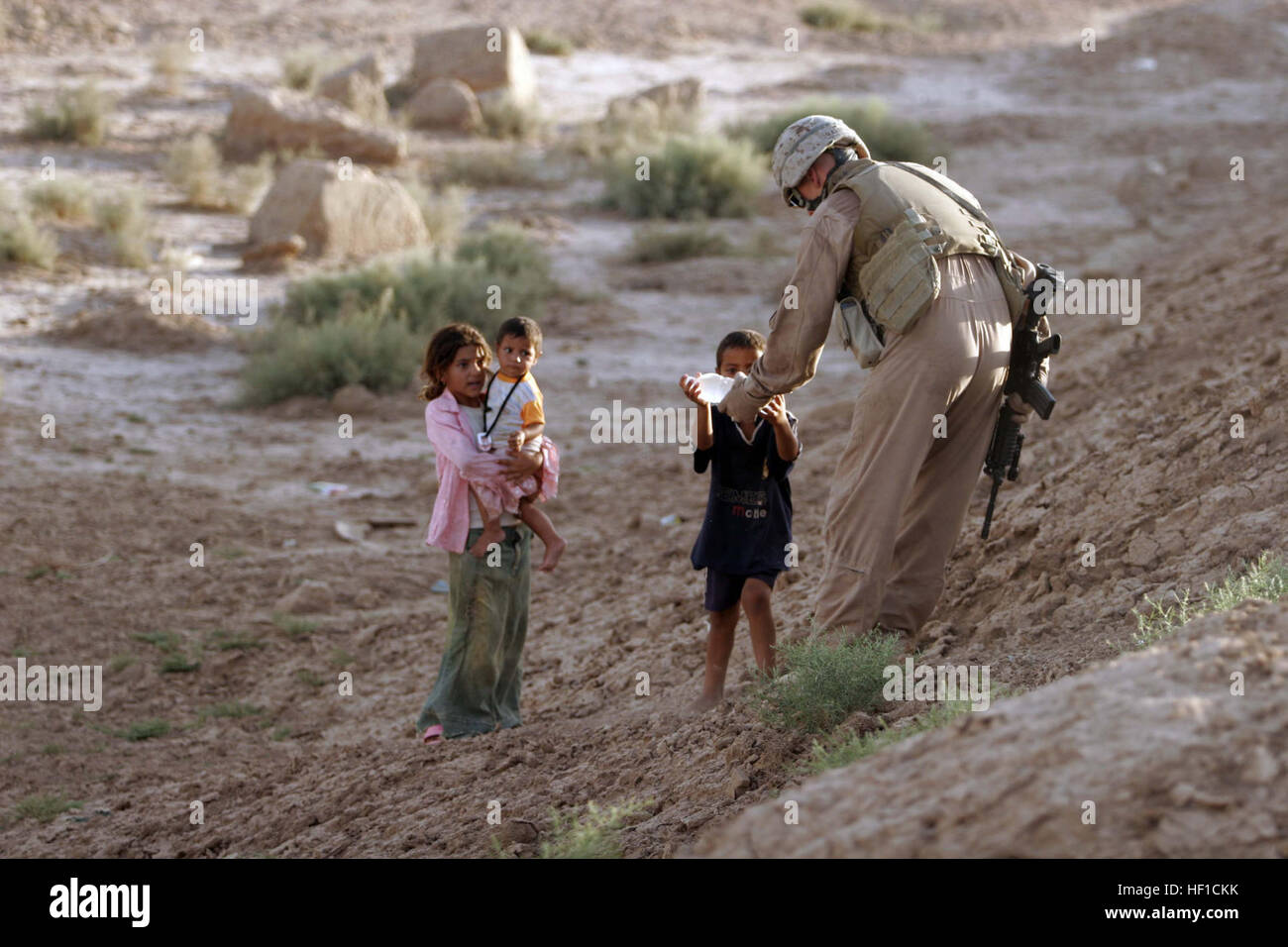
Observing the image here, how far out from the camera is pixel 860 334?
4.28 meters

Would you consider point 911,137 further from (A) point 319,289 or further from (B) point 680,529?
(B) point 680,529

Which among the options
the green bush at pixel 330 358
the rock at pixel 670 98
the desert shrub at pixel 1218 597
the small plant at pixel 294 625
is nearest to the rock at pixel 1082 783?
the desert shrub at pixel 1218 597

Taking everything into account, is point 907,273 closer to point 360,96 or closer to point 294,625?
point 294,625

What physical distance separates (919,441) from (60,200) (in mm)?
10788

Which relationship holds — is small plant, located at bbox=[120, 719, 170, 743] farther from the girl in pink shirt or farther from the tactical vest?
the tactical vest

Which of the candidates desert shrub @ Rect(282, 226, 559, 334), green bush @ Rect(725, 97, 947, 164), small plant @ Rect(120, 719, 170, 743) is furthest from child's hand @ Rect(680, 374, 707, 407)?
green bush @ Rect(725, 97, 947, 164)

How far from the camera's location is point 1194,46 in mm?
23203

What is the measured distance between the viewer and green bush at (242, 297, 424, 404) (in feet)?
31.8

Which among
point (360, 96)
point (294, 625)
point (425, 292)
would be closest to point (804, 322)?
point (294, 625)

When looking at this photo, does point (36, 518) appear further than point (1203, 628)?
Yes

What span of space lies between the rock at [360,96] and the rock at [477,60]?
1.48 metres
